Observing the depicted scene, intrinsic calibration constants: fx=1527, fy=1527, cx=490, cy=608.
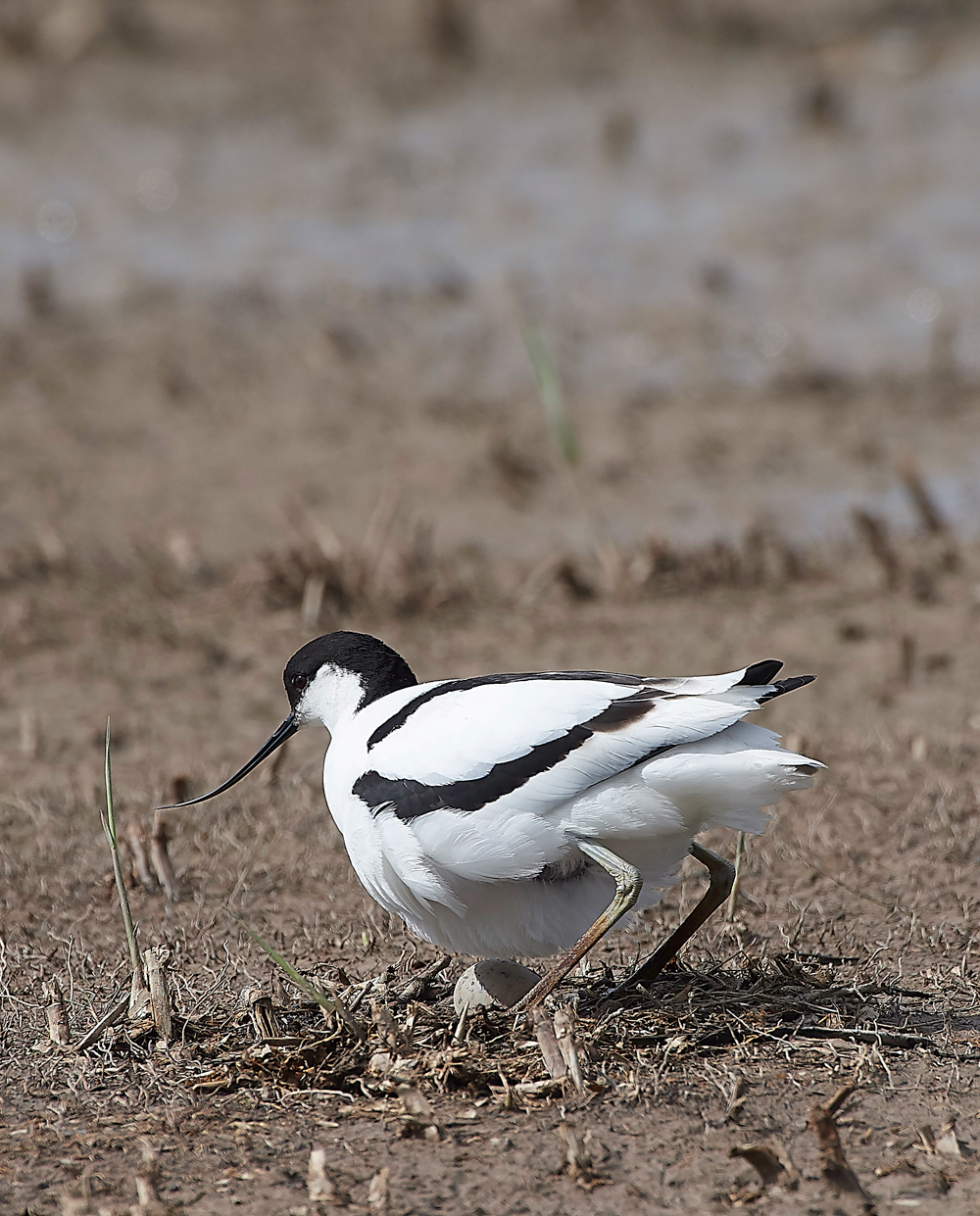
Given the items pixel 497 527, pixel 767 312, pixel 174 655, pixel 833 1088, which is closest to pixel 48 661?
pixel 174 655

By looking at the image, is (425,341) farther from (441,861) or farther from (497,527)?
(441,861)

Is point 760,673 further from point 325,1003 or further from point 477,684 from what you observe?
point 325,1003

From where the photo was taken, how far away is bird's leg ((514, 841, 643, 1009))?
312cm

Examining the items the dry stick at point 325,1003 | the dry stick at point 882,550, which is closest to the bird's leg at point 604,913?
the dry stick at point 325,1003

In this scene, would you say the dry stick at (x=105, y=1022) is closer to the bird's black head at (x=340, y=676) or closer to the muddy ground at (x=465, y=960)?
the muddy ground at (x=465, y=960)

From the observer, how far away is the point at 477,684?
132 inches

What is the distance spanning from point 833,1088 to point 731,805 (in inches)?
23.7

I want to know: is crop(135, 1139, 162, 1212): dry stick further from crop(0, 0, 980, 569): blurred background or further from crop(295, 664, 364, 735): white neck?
crop(0, 0, 980, 569): blurred background

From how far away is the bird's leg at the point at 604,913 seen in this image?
312cm

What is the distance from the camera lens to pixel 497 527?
833cm

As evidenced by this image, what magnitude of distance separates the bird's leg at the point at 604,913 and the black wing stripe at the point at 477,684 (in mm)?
368

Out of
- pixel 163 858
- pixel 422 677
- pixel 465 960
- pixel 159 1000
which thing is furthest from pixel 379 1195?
pixel 422 677

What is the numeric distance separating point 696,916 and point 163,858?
1.57m

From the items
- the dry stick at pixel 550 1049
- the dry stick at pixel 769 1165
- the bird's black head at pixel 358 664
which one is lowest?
the dry stick at pixel 769 1165
